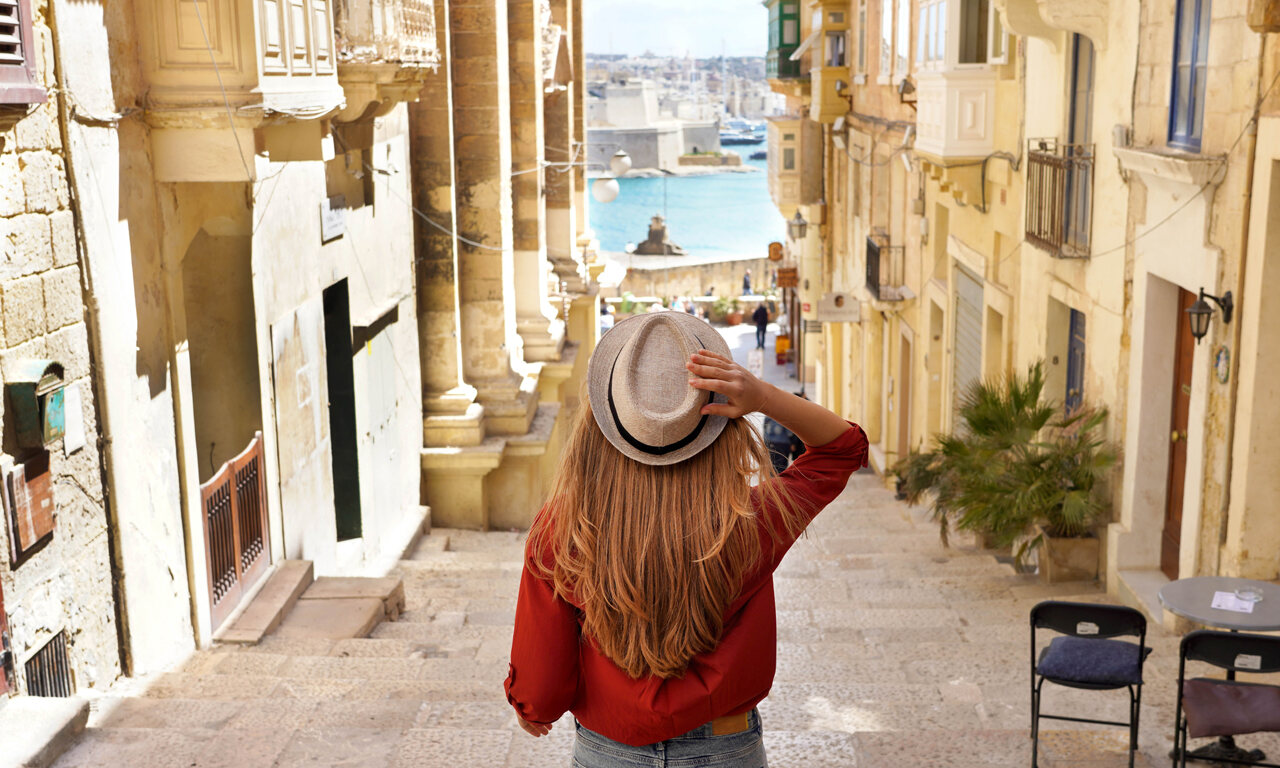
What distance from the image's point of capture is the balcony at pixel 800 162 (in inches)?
1081

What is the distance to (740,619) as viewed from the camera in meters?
2.58

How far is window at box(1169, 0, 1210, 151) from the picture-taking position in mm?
8008

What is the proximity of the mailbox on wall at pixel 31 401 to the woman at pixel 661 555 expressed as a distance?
363cm

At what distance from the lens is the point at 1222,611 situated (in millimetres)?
5785

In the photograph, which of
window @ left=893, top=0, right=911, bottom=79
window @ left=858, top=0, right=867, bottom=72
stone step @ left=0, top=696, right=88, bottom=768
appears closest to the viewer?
stone step @ left=0, top=696, right=88, bottom=768

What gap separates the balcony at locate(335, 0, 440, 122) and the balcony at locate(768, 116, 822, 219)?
17.6 meters

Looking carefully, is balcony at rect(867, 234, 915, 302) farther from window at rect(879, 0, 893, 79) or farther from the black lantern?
the black lantern

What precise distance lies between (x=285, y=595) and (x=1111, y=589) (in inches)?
224

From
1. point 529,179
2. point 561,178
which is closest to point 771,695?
point 529,179

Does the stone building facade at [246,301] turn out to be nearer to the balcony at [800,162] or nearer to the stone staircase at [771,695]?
the stone staircase at [771,695]

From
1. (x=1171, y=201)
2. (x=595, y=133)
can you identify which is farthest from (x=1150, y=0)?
(x=595, y=133)

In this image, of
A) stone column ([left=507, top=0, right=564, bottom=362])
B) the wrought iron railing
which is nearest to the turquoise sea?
the wrought iron railing

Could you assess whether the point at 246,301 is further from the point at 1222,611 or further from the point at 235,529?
the point at 1222,611

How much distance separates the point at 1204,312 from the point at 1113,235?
229 cm
